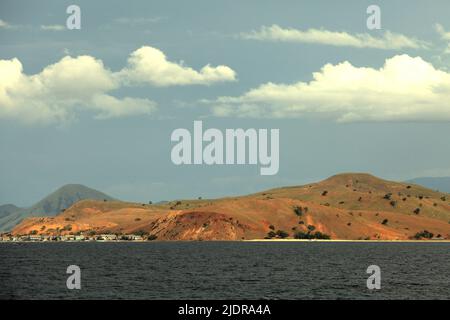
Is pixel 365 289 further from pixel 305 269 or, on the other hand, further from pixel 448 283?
pixel 305 269

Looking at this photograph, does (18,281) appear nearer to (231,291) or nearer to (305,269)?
(231,291)

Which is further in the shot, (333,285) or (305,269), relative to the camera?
(305,269)

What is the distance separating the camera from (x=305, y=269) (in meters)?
139

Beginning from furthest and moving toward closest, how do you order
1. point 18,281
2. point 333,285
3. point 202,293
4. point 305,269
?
point 305,269, point 18,281, point 333,285, point 202,293

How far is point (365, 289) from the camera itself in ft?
323

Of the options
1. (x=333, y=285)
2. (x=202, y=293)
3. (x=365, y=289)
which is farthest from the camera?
(x=333, y=285)

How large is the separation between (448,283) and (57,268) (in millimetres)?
82106

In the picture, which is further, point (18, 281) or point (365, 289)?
point (18, 281)

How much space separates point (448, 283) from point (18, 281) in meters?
73.7
